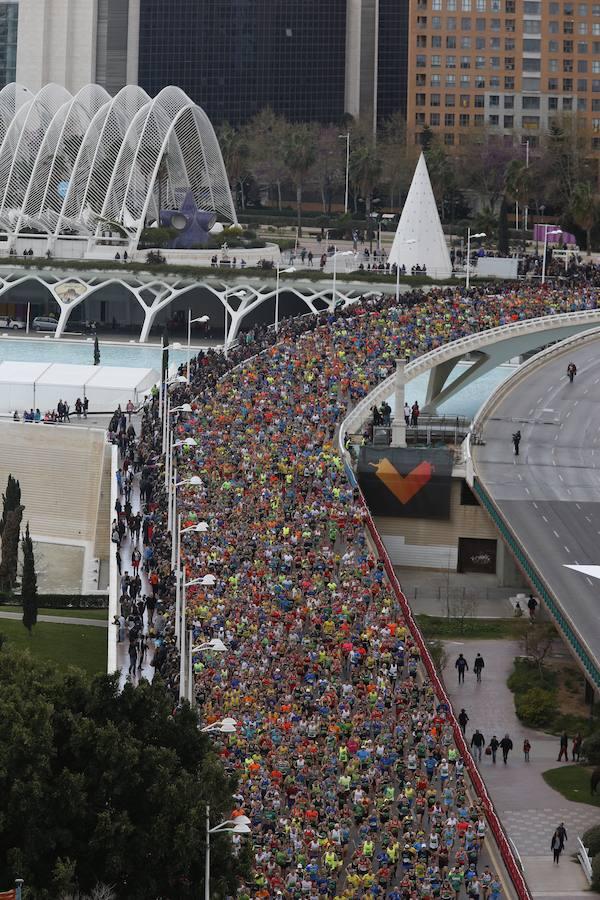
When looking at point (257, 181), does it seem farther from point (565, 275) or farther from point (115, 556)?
point (115, 556)

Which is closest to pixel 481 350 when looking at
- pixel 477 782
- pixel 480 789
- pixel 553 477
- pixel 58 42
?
pixel 553 477

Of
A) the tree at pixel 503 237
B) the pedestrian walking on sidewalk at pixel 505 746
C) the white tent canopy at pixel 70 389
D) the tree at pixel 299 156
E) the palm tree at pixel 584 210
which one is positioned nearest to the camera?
the pedestrian walking on sidewalk at pixel 505 746

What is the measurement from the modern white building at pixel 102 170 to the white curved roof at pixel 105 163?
6 centimetres

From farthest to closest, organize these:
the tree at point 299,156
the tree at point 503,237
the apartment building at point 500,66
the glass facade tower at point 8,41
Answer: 1. the glass facade tower at point 8,41
2. the apartment building at point 500,66
3. the tree at point 299,156
4. the tree at point 503,237

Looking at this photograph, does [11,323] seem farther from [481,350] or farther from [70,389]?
[481,350]

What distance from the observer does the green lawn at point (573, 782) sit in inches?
1890

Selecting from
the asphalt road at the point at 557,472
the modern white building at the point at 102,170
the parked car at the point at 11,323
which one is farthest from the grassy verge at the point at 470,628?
the modern white building at the point at 102,170

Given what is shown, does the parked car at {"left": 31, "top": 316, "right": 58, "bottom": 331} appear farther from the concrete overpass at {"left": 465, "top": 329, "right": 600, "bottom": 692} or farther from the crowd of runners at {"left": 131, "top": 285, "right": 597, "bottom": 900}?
the crowd of runners at {"left": 131, "top": 285, "right": 597, "bottom": 900}

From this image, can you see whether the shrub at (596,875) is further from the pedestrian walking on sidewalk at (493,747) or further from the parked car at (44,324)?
the parked car at (44,324)

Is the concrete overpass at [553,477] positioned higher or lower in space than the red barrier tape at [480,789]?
higher

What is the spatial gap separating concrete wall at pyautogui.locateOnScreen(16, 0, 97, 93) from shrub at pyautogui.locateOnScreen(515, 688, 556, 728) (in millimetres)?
118543

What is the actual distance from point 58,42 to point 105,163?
4958 cm

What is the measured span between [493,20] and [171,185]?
1589 inches

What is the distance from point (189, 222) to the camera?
11794cm
